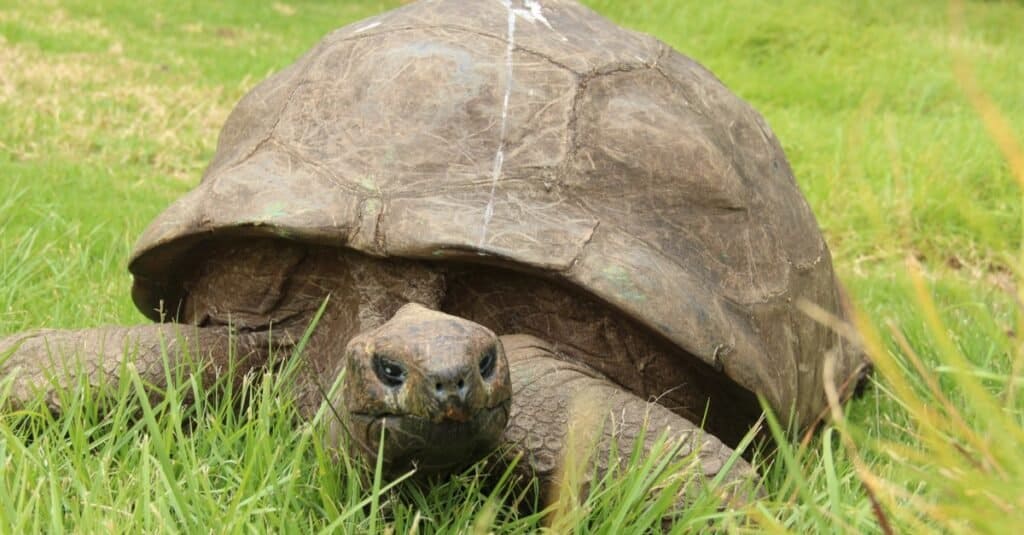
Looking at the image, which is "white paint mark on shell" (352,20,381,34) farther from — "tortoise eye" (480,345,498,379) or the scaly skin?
"tortoise eye" (480,345,498,379)

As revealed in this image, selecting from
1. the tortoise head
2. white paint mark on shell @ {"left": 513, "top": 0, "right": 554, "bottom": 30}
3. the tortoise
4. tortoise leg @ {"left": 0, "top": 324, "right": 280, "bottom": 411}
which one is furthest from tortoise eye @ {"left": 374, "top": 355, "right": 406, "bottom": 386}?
white paint mark on shell @ {"left": 513, "top": 0, "right": 554, "bottom": 30}

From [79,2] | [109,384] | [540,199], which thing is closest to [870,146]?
[540,199]

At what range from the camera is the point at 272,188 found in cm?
253

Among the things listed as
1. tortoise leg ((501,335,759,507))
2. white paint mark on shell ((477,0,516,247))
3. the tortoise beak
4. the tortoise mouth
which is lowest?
tortoise leg ((501,335,759,507))

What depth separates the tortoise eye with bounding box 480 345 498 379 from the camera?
6.48 feet

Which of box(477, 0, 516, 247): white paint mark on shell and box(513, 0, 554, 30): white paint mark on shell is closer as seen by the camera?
box(477, 0, 516, 247): white paint mark on shell

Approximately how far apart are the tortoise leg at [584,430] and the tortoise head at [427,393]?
185mm

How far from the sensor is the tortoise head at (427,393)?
1892mm

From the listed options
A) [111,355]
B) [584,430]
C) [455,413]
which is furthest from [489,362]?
[111,355]

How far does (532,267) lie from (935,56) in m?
9.46

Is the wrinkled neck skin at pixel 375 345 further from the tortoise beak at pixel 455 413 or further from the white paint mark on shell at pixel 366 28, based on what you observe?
the white paint mark on shell at pixel 366 28

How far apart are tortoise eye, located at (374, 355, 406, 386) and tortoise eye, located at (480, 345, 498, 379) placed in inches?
5.2

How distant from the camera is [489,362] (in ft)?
6.52

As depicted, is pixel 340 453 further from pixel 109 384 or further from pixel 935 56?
pixel 935 56
